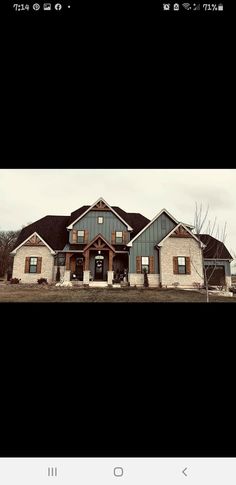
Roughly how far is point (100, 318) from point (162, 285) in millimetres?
1669

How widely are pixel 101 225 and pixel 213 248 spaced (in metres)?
1.70

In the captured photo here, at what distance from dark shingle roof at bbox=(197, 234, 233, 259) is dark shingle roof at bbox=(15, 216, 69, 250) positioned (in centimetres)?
158
